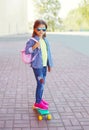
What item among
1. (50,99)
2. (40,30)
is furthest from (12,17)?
(40,30)

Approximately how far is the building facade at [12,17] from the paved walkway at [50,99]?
68.0ft

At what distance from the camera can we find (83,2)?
45.7 meters

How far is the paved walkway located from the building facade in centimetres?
2073

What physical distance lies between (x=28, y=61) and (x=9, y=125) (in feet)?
3.05

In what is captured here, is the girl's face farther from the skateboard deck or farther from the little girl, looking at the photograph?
the skateboard deck

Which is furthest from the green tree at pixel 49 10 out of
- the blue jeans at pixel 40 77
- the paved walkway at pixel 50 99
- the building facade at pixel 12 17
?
the blue jeans at pixel 40 77

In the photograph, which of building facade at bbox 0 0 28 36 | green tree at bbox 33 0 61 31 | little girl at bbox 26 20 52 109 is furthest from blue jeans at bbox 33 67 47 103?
green tree at bbox 33 0 61 31

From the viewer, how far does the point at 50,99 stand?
5.35m

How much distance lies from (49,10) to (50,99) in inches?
1786

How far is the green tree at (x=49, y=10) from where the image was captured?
1955 inches

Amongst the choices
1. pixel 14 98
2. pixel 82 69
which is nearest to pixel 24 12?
pixel 82 69

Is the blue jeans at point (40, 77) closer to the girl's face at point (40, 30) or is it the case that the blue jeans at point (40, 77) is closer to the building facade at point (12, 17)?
the girl's face at point (40, 30)

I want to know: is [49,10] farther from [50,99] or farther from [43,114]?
[43,114]

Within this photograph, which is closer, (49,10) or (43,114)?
(43,114)
